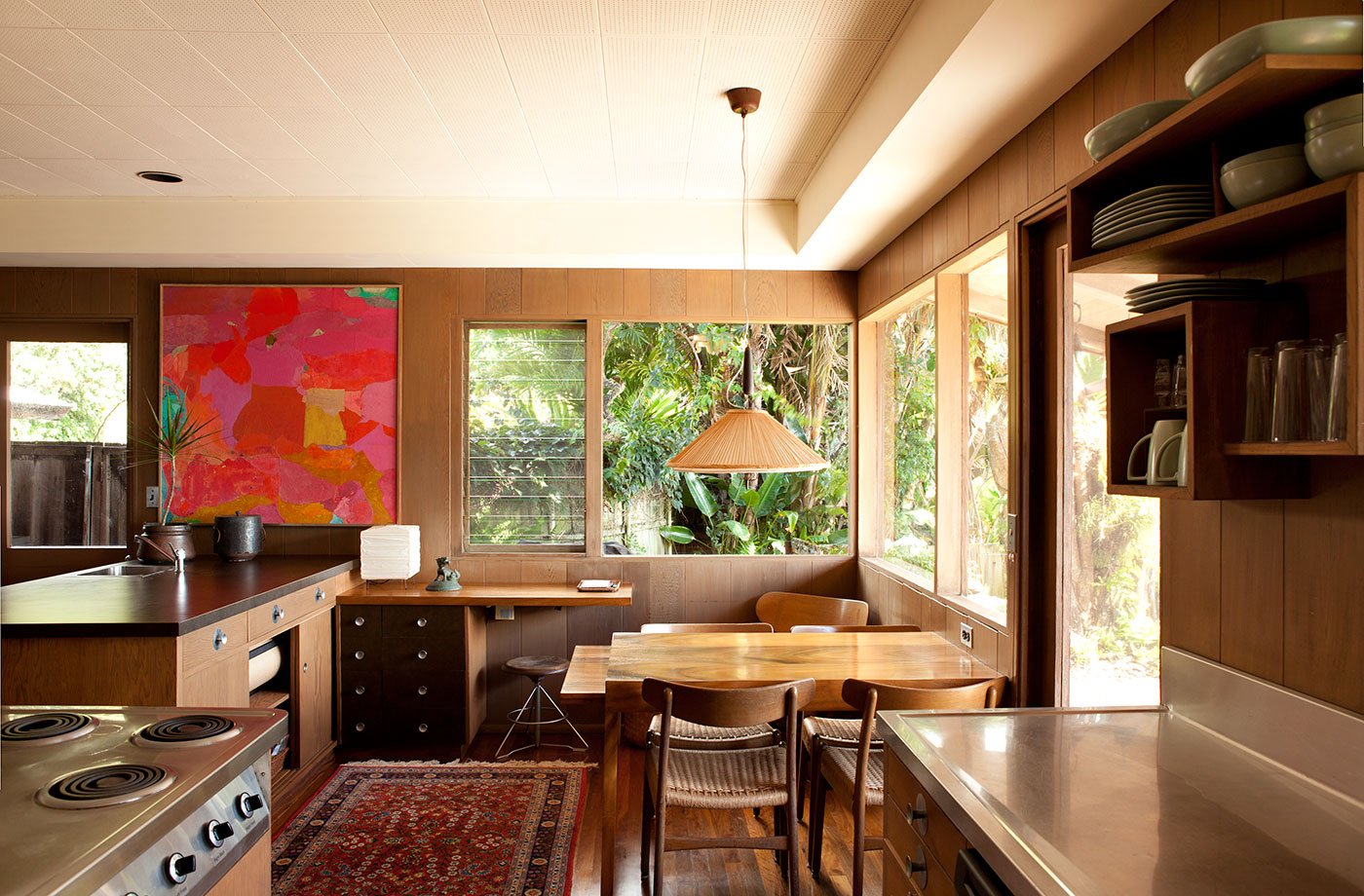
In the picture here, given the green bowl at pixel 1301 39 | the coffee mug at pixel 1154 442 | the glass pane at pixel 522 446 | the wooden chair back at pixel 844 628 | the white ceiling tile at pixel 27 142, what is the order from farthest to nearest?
the glass pane at pixel 522 446 < the wooden chair back at pixel 844 628 < the white ceiling tile at pixel 27 142 < the coffee mug at pixel 1154 442 < the green bowl at pixel 1301 39

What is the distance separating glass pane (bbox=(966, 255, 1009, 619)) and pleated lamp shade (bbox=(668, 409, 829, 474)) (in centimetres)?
69

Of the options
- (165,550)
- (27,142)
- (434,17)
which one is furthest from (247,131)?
(165,550)

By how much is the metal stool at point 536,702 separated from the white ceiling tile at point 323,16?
2.73m

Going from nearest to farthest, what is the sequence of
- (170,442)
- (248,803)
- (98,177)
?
(248,803) < (98,177) < (170,442)

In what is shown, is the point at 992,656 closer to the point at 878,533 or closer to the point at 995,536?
the point at 995,536

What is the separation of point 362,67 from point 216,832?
88.2 inches

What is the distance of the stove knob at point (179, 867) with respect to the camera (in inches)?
46.8

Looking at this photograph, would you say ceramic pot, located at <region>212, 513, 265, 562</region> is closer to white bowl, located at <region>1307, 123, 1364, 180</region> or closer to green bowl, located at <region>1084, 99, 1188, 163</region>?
Result: green bowl, located at <region>1084, 99, 1188, 163</region>

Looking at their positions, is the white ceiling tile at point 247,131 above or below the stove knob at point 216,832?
above

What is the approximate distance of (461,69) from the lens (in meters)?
2.67

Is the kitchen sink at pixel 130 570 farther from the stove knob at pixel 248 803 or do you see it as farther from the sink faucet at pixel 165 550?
A: the stove knob at pixel 248 803

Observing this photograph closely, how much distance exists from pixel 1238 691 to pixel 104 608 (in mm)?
3208

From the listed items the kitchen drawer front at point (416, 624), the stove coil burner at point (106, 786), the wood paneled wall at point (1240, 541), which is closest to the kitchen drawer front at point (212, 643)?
the kitchen drawer front at point (416, 624)

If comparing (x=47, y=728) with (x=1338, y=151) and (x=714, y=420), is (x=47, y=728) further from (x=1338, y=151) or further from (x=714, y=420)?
(x=714, y=420)
